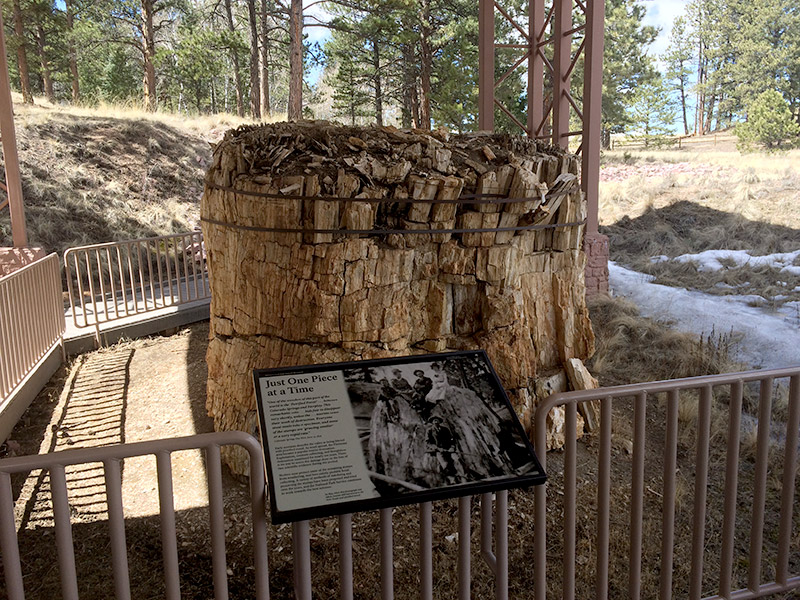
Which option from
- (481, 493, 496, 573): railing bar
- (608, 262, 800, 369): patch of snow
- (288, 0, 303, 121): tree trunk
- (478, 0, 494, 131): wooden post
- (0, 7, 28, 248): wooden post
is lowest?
(608, 262, 800, 369): patch of snow

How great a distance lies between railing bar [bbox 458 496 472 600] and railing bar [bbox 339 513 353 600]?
0.36 meters

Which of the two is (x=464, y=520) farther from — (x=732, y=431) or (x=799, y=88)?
(x=799, y=88)

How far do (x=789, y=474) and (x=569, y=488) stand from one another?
117 cm

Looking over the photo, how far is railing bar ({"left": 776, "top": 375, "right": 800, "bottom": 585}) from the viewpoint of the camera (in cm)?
247

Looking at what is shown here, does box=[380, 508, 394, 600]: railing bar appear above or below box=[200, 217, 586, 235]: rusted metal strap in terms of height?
below

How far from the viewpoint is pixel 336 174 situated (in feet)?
12.2

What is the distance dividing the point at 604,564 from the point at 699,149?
34783mm

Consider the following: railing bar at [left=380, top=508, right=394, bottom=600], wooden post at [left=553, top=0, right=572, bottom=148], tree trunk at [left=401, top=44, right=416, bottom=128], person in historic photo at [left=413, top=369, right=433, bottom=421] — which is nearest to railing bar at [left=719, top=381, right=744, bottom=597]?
person in historic photo at [left=413, top=369, right=433, bottom=421]

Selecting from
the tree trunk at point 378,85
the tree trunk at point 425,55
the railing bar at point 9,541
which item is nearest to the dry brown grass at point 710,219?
the tree trunk at point 425,55

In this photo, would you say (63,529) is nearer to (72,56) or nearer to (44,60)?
(44,60)

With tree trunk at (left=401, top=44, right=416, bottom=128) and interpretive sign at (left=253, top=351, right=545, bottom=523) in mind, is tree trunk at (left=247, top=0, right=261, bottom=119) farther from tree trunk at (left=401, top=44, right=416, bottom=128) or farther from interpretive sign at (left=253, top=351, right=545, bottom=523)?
interpretive sign at (left=253, top=351, right=545, bottom=523)

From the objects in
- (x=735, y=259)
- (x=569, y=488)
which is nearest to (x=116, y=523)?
(x=569, y=488)

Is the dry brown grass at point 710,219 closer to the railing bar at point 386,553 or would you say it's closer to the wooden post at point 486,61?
the wooden post at point 486,61

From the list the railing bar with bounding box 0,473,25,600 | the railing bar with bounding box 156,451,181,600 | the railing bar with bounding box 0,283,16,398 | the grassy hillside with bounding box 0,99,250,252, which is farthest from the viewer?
the grassy hillside with bounding box 0,99,250,252
